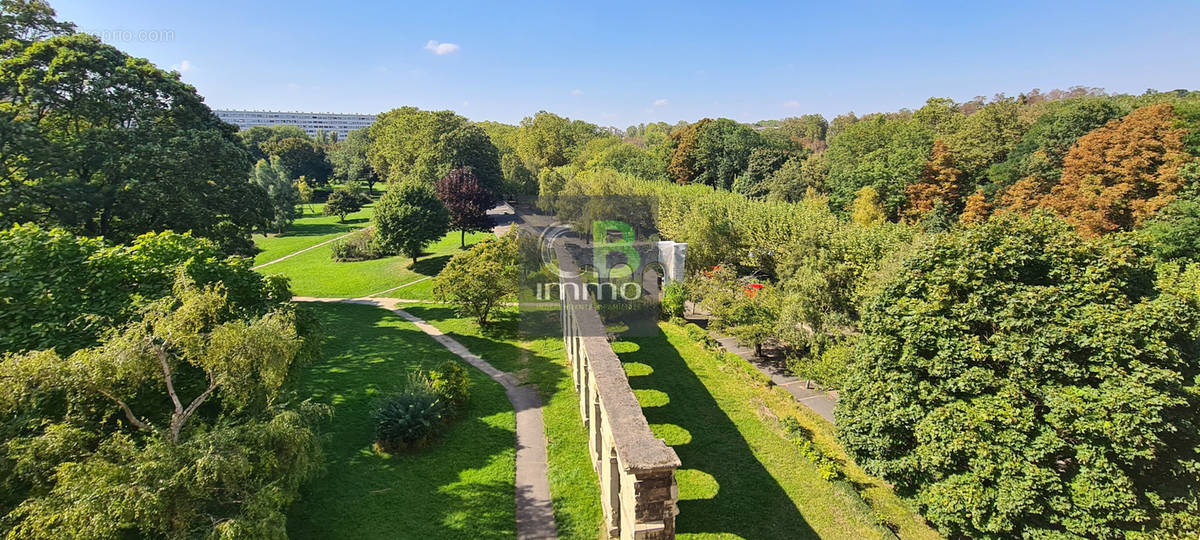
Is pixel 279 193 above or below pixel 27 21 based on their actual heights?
below

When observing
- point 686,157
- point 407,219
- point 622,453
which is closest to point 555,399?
point 622,453

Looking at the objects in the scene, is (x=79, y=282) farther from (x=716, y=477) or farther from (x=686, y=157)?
(x=686, y=157)

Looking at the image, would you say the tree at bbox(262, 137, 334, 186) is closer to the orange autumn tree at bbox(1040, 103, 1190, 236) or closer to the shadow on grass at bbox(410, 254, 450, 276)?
the shadow on grass at bbox(410, 254, 450, 276)

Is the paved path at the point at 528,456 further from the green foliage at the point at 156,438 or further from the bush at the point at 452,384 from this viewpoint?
the green foliage at the point at 156,438

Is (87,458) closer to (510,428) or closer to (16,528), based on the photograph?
(16,528)

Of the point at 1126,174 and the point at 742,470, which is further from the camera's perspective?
the point at 1126,174

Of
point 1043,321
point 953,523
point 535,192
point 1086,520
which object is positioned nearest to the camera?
point 1086,520

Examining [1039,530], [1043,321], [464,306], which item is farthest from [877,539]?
[464,306]
